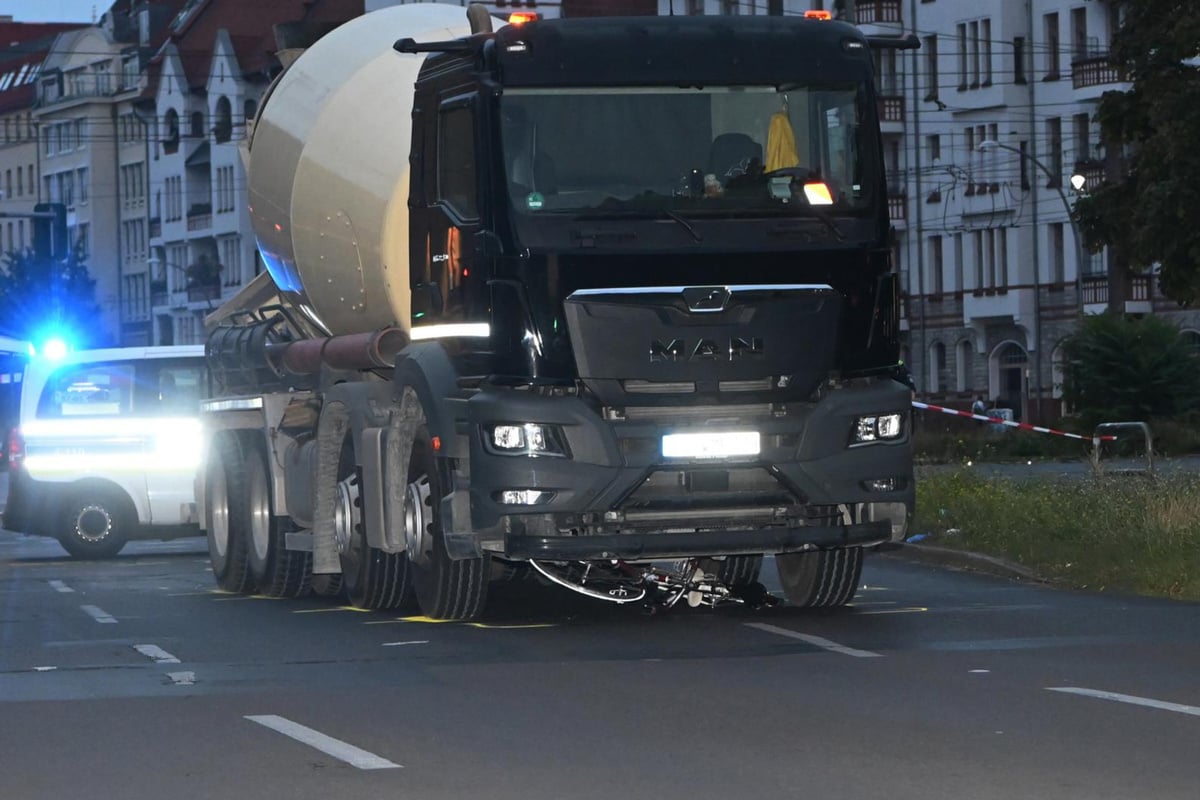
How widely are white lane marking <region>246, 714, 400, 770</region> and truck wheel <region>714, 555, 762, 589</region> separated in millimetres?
7056

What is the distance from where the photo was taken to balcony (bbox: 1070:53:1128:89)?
252 ft

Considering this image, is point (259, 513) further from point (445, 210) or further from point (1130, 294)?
point (1130, 294)

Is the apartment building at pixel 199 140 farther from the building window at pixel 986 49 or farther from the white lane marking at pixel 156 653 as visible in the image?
the white lane marking at pixel 156 653

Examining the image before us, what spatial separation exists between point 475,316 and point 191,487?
1223cm

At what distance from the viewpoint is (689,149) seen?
15.4 metres

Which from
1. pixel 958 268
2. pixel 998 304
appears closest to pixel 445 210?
pixel 998 304

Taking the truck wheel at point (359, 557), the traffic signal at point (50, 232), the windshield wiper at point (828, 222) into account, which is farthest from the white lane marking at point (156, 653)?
the traffic signal at point (50, 232)

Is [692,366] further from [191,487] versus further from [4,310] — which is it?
[4,310]

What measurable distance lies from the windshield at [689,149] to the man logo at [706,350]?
2.45ft

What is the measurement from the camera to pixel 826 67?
15625mm

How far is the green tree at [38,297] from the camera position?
119 metres

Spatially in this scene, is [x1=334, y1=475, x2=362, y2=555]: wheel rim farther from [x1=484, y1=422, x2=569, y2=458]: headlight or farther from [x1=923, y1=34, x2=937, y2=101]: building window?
[x1=923, y1=34, x2=937, y2=101]: building window

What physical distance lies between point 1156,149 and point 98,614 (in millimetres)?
11969

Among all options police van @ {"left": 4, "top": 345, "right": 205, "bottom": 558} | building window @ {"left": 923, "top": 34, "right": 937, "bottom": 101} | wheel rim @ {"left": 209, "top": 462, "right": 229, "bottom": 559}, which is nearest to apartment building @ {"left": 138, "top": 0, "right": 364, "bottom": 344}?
building window @ {"left": 923, "top": 34, "right": 937, "bottom": 101}
